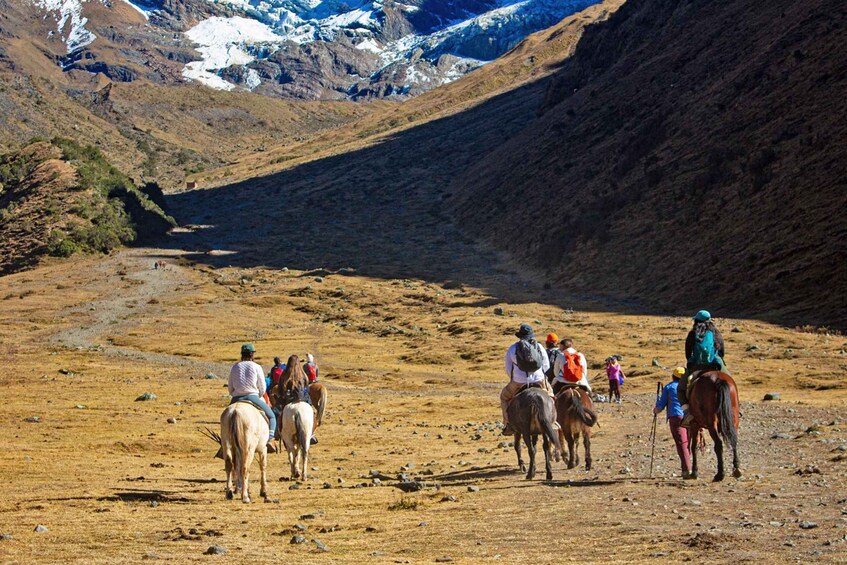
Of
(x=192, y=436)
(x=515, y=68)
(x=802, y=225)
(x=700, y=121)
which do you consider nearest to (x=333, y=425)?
(x=192, y=436)

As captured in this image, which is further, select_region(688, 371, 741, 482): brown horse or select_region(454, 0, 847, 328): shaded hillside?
select_region(454, 0, 847, 328): shaded hillside

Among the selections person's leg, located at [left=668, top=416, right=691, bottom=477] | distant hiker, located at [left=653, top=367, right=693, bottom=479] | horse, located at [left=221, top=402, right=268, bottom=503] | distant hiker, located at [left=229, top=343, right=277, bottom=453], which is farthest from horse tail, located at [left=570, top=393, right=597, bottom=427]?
horse, located at [left=221, top=402, right=268, bottom=503]

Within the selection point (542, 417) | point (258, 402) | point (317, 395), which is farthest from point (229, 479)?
point (317, 395)

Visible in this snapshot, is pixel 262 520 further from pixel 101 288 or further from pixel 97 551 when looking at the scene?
pixel 101 288

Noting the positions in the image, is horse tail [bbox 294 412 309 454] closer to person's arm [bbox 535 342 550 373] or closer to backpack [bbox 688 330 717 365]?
person's arm [bbox 535 342 550 373]

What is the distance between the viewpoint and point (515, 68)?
185750 mm

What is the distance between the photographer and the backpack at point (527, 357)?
64.7 feet

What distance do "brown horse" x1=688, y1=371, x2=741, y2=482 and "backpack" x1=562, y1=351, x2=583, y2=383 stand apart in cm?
302

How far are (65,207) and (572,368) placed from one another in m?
94.1

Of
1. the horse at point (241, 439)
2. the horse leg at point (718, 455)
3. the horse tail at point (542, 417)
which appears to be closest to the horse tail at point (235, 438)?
the horse at point (241, 439)

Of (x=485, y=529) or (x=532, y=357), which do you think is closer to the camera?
(x=485, y=529)

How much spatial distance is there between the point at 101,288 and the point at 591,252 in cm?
4209

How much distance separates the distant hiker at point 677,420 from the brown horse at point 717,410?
14.6 inches

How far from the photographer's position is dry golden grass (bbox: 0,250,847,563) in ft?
43.8
